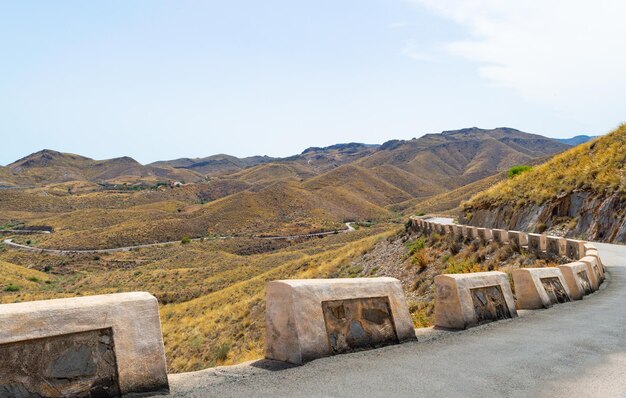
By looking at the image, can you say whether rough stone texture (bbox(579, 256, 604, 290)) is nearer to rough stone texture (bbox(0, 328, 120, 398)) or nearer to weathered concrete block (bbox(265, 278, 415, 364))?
weathered concrete block (bbox(265, 278, 415, 364))

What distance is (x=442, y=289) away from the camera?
826 centimetres

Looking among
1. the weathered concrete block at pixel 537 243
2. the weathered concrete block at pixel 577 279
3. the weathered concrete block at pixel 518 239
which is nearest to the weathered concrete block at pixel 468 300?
the weathered concrete block at pixel 577 279

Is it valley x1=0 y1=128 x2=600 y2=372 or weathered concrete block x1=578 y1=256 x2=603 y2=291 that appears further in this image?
valley x1=0 y1=128 x2=600 y2=372

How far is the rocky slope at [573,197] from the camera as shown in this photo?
23775 mm

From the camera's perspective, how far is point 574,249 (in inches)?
625

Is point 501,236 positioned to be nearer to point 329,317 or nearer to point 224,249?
point 329,317

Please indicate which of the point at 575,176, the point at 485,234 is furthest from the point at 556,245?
the point at 575,176

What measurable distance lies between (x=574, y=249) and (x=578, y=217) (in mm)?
11040

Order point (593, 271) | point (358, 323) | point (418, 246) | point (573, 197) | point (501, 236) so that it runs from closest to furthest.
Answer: point (358, 323)
point (593, 271)
point (501, 236)
point (573, 197)
point (418, 246)

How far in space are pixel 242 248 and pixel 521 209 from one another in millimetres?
61161

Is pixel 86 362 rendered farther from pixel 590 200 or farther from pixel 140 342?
pixel 590 200

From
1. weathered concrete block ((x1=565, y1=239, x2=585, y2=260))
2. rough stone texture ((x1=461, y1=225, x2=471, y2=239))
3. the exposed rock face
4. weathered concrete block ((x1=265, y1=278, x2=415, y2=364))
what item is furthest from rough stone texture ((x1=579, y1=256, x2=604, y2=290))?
the exposed rock face

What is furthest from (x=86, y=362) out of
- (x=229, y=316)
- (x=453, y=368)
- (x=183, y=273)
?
(x=183, y=273)

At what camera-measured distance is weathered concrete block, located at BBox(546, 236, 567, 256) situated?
644 inches
